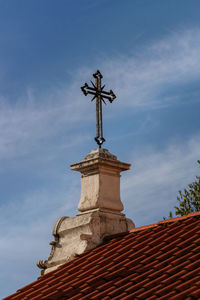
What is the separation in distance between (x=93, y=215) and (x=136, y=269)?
199cm

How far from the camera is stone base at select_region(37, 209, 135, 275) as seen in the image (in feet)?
26.4

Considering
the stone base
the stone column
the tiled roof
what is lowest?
the tiled roof

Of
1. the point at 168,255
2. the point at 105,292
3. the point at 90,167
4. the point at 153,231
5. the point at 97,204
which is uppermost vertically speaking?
the point at 90,167

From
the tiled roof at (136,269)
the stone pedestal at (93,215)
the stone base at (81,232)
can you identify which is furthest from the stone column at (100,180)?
the tiled roof at (136,269)

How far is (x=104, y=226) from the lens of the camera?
824cm

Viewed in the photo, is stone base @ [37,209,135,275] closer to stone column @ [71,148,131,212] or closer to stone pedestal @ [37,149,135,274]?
stone pedestal @ [37,149,135,274]

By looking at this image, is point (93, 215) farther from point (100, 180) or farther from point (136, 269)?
point (136, 269)

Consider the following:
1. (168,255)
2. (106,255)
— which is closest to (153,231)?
(106,255)

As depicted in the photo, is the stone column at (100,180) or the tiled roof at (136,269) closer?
the tiled roof at (136,269)

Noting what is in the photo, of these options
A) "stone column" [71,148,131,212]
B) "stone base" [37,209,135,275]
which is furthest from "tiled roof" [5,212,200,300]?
"stone column" [71,148,131,212]

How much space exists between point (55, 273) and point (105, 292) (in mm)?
1948

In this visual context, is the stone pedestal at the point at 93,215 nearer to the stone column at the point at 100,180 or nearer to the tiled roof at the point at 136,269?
the stone column at the point at 100,180

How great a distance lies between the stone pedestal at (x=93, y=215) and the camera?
811 centimetres

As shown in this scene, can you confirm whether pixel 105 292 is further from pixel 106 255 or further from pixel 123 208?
pixel 123 208
